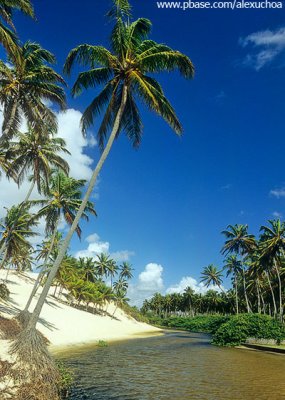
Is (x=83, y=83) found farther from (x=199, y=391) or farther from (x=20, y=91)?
(x=199, y=391)

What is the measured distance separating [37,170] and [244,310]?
3255 inches

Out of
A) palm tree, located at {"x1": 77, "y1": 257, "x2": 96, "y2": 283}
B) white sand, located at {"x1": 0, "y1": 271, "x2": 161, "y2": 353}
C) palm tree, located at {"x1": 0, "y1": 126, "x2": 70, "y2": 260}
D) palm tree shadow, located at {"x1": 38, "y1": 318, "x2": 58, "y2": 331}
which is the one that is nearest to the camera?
palm tree, located at {"x1": 0, "y1": 126, "x2": 70, "y2": 260}

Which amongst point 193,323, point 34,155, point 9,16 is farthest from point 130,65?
point 193,323

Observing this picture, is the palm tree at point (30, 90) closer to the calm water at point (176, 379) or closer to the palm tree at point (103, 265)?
the calm water at point (176, 379)

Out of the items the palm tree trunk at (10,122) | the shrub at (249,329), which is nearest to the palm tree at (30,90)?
the palm tree trunk at (10,122)

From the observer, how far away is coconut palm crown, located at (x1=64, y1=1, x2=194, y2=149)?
52.7ft

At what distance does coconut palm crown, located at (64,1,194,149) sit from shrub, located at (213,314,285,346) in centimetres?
2687

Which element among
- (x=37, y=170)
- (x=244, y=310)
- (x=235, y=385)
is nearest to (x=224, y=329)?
(x=235, y=385)

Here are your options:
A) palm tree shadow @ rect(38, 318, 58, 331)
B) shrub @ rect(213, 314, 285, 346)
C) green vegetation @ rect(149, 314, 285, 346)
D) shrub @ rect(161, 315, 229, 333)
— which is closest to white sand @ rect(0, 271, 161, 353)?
palm tree shadow @ rect(38, 318, 58, 331)

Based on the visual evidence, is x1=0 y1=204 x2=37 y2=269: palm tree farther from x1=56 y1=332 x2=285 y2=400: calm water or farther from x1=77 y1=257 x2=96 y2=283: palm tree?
x1=77 y1=257 x2=96 y2=283: palm tree

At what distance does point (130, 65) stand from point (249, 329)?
31.7 m

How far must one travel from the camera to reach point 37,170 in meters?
28.0

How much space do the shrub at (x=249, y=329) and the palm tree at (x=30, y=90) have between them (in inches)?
1155

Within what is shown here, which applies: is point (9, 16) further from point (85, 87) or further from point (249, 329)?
point (249, 329)
